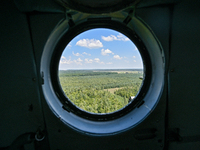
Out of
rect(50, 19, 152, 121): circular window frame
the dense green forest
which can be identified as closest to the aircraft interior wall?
rect(50, 19, 152, 121): circular window frame

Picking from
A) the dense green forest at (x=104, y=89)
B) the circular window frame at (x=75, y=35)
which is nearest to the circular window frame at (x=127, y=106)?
the circular window frame at (x=75, y=35)

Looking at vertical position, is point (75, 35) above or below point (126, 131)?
above

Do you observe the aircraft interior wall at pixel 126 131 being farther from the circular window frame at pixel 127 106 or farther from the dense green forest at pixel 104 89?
the dense green forest at pixel 104 89

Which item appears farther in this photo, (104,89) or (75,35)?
(104,89)

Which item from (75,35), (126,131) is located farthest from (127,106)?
(75,35)

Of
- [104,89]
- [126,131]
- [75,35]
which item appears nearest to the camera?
[126,131]

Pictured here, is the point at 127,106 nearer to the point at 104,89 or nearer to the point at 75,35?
the point at 75,35
